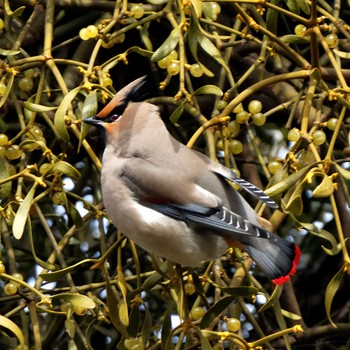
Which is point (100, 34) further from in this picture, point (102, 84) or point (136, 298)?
point (136, 298)

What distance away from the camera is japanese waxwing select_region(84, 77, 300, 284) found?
1998 mm

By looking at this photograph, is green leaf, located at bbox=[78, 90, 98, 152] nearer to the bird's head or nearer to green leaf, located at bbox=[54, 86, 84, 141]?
green leaf, located at bbox=[54, 86, 84, 141]

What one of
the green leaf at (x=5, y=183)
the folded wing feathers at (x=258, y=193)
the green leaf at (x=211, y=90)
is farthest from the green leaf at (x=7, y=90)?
the folded wing feathers at (x=258, y=193)

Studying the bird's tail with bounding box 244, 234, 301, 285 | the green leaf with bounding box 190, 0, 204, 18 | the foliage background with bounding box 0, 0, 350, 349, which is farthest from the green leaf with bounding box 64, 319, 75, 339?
the green leaf with bounding box 190, 0, 204, 18

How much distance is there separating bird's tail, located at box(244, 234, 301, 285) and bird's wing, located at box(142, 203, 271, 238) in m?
0.06

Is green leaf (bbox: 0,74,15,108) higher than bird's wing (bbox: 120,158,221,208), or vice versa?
green leaf (bbox: 0,74,15,108)

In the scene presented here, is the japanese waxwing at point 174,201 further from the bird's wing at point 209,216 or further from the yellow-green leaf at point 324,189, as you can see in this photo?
the yellow-green leaf at point 324,189

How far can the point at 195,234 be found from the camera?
6.79ft

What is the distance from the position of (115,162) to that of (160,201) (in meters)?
0.12

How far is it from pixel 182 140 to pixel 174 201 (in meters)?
0.49

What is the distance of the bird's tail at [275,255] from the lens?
1.99m

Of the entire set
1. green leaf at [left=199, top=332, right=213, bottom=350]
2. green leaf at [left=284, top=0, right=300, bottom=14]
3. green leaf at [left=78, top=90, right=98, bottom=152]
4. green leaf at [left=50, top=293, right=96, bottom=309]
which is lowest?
green leaf at [left=199, top=332, right=213, bottom=350]

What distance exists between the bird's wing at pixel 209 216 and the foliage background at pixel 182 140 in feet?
0.27

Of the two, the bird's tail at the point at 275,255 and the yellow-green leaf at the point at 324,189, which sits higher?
the yellow-green leaf at the point at 324,189
